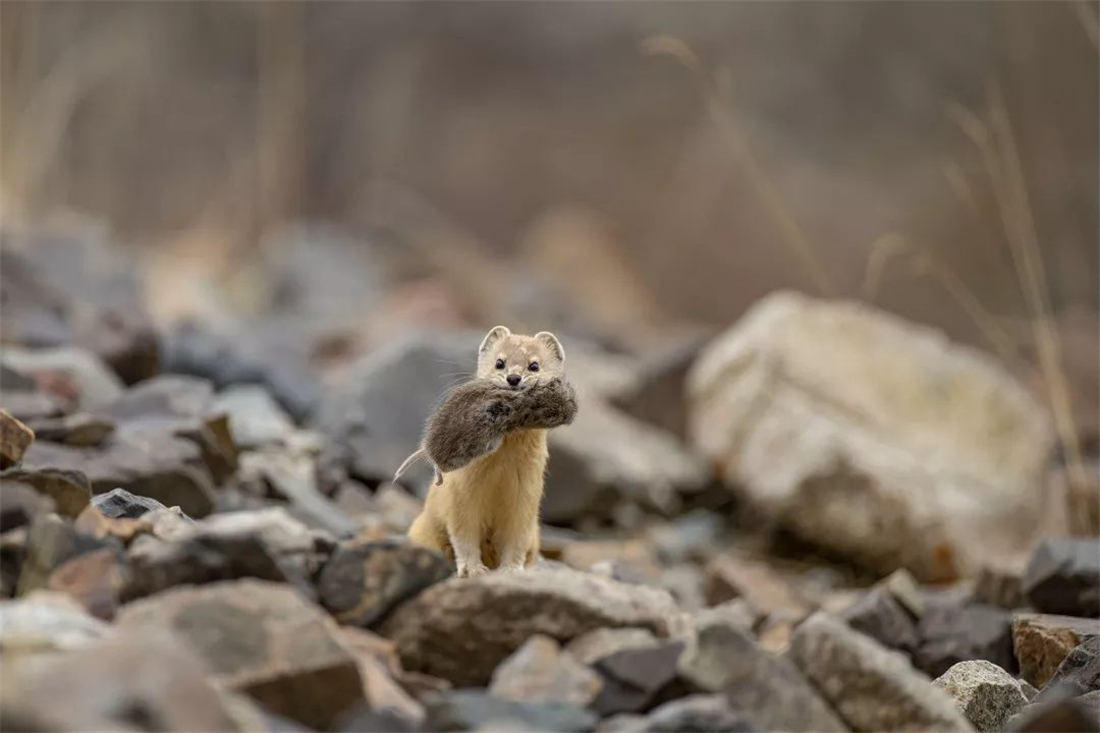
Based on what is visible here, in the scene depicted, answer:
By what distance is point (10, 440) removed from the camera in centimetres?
355

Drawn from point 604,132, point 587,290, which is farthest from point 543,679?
point 604,132

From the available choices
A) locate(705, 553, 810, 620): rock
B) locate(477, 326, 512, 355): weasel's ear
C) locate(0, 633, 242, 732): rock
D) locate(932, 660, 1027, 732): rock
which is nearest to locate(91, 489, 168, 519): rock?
locate(0, 633, 242, 732): rock

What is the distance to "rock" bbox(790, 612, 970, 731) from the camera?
2.85 metres

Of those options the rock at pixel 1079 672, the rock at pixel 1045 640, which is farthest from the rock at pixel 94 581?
the rock at pixel 1045 640

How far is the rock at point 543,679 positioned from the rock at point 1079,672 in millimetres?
1484

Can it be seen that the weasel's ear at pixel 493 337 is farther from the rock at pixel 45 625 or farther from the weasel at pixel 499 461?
the rock at pixel 45 625

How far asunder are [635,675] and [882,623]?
96.7 inches

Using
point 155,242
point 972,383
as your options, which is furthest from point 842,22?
point 155,242

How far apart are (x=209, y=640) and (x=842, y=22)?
43.1 ft

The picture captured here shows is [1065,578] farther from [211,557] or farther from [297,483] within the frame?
[211,557]

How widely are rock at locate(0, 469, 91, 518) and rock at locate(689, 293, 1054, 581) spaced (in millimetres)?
4860

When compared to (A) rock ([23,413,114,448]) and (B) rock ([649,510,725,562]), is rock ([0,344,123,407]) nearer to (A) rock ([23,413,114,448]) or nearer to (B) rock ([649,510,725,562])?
(A) rock ([23,413,114,448])

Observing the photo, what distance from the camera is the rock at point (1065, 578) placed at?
5195mm

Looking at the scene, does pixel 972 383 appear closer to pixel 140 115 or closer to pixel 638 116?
pixel 638 116
